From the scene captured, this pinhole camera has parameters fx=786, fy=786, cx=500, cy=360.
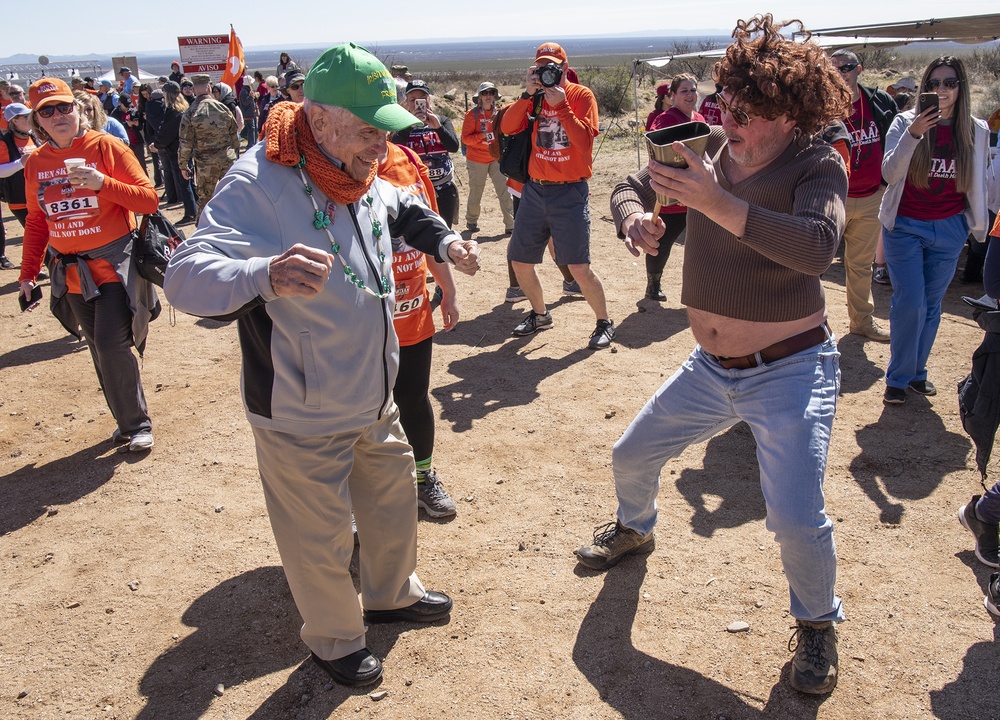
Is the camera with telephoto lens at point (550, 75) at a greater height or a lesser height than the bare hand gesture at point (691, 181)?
greater

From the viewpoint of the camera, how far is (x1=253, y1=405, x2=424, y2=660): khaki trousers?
2637mm

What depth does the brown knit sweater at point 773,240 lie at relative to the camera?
91.4 inches

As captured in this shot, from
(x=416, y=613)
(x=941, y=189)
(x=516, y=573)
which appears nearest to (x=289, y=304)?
(x=416, y=613)

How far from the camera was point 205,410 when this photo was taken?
5.40 m

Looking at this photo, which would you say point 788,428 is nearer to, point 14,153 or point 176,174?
point 14,153

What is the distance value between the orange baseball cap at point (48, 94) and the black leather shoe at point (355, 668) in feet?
11.0

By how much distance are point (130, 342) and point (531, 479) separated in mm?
2536

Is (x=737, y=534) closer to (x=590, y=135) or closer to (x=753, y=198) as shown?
(x=753, y=198)

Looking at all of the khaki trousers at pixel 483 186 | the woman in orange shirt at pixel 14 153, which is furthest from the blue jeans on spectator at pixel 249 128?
the khaki trousers at pixel 483 186

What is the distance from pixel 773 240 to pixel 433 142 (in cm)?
536

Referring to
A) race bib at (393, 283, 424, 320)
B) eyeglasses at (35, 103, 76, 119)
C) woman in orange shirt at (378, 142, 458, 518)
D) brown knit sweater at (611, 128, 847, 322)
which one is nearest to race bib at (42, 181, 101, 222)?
eyeglasses at (35, 103, 76, 119)

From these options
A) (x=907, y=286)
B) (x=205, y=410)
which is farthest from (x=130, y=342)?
(x=907, y=286)

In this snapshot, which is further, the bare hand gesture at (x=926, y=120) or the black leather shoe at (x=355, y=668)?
the bare hand gesture at (x=926, y=120)

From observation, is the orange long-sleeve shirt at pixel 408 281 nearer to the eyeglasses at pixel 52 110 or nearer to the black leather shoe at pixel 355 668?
the black leather shoe at pixel 355 668
